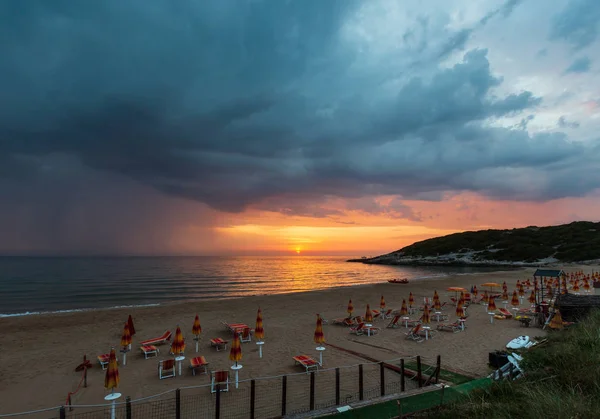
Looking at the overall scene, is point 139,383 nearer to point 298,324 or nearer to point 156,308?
point 298,324

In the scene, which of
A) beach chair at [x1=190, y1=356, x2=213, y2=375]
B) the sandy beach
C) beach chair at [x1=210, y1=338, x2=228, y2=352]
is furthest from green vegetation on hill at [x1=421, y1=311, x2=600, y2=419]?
beach chair at [x1=210, y1=338, x2=228, y2=352]

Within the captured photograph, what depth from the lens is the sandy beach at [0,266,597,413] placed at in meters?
10.8

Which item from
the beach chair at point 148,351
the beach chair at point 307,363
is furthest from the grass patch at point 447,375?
the beach chair at point 148,351

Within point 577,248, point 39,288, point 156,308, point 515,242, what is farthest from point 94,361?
point 515,242

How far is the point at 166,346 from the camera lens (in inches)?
602

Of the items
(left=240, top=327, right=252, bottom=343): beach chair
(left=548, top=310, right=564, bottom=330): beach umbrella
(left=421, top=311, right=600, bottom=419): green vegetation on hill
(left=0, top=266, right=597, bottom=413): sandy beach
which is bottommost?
(left=0, top=266, right=597, bottom=413): sandy beach

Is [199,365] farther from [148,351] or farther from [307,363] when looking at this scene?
[307,363]

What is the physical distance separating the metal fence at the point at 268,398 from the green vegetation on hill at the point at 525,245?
95988 mm

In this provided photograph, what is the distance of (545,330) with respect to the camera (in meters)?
16.5

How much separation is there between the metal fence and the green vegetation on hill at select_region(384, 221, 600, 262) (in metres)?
96.0

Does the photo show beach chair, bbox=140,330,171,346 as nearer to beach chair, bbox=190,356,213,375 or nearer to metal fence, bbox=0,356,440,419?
beach chair, bbox=190,356,213,375

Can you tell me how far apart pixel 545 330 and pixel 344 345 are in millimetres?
10370

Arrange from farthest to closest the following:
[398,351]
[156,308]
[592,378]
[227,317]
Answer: [156,308], [227,317], [398,351], [592,378]

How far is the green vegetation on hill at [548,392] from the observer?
4.73m
